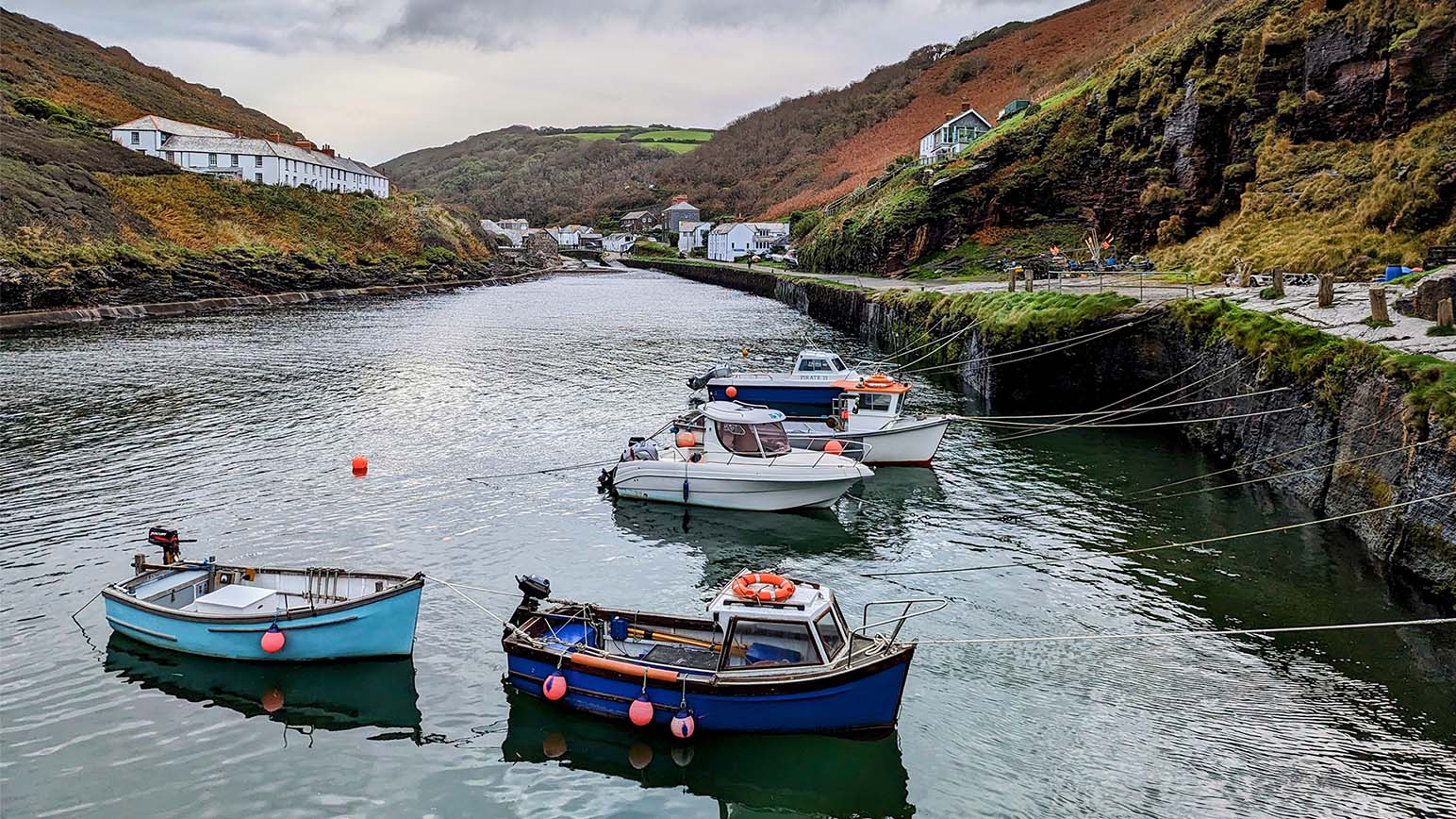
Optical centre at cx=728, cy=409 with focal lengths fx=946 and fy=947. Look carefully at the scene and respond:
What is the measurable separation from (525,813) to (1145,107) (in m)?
61.3

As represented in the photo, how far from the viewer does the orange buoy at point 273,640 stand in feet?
55.0

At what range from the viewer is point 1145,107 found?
60688 millimetres

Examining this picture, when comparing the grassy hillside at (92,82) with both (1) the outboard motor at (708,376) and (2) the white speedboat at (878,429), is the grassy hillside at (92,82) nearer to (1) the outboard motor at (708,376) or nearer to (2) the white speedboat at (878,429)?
(1) the outboard motor at (708,376)

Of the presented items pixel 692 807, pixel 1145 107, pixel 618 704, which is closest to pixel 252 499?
pixel 618 704

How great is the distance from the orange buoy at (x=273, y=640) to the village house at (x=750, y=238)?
454 feet

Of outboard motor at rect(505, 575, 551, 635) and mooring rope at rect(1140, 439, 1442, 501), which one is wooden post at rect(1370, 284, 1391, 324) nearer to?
mooring rope at rect(1140, 439, 1442, 501)

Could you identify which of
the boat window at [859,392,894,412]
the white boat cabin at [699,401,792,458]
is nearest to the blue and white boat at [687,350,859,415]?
the boat window at [859,392,894,412]

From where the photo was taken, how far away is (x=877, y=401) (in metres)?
32.1

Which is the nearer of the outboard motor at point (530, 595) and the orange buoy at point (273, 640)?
the orange buoy at point (273, 640)

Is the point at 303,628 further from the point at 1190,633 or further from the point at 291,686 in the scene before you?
the point at 1190,633

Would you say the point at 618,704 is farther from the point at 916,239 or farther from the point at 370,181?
the point at 370,181

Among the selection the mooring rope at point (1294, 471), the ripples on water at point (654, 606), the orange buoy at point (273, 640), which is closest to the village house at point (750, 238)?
the ripples on water at point (654, 606)

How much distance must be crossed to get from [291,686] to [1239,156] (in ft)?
172

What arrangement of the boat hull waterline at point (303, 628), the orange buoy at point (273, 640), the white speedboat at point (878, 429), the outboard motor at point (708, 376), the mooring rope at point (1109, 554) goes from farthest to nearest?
the outboard motor at point (708, 376) → the white speedboat at point (878, 429) → the mooring rope at point (1109, 554) → the boat hull waterline at point (303, 628) → the orange buoy at point (273, 640)
